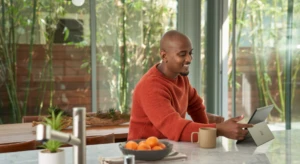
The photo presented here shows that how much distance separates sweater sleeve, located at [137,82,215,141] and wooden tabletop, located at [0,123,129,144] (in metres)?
1.08

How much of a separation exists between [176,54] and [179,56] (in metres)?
0.02

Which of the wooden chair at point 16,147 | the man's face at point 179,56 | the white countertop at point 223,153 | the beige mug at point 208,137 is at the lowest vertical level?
the wooden chair at point 16,147

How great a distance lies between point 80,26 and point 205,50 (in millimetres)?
1892

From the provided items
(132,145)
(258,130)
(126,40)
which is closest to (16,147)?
(132,145)

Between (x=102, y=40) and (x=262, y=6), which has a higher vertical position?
(x=262, y=6)

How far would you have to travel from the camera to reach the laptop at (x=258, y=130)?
79.1 inches

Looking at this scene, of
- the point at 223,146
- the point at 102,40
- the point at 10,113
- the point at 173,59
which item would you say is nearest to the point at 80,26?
the point at 102,40

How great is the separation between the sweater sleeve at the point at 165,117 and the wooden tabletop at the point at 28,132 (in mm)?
1077

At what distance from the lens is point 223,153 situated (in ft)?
6.00

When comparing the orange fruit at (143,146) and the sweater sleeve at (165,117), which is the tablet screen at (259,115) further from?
the orange fruit at (143,146)

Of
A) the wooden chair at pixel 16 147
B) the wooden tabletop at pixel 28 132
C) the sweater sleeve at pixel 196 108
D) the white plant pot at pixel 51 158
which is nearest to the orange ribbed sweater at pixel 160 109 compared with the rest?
the sweater sleeve at pixel 196 108

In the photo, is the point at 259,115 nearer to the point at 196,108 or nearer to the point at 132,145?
the point at 196,108

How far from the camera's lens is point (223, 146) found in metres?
1.98

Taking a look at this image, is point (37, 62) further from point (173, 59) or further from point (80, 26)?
point (173, 59)
